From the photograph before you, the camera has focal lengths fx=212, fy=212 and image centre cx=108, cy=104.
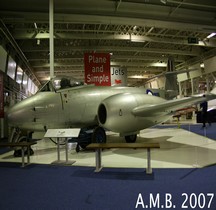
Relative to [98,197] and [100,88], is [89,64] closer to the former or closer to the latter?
[100,88]

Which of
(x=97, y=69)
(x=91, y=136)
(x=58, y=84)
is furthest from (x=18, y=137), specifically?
(x=97, y=69)

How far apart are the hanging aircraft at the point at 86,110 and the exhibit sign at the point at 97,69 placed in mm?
3852

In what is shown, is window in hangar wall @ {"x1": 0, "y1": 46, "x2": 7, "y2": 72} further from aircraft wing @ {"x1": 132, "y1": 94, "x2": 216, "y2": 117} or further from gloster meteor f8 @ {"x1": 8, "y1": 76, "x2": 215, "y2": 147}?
aircraft wing @ {"x1": 132, "y1": 94, "x2": 216, "y2": 117}

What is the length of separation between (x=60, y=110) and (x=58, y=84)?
88 cm

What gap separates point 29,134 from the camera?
6684 mm

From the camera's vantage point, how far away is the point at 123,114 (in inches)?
227

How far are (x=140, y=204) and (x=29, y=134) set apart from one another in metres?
4.86

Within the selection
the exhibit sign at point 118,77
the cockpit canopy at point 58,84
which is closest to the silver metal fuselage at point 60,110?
the cockpit canopy at point 58,84

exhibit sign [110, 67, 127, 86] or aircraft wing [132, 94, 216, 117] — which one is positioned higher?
exhibit sign [110, 67, 127, 86]

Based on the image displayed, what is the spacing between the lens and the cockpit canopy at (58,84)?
21.3ft

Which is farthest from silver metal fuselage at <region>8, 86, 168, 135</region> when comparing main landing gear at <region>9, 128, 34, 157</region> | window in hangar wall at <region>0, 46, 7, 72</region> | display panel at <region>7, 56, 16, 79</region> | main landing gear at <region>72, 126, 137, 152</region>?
display panel at <region>7, 56, 16, 79</region>

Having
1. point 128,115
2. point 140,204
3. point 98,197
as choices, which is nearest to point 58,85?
point 128,115

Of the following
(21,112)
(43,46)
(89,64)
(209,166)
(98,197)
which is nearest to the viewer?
(98,197)

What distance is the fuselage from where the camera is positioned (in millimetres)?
5867
